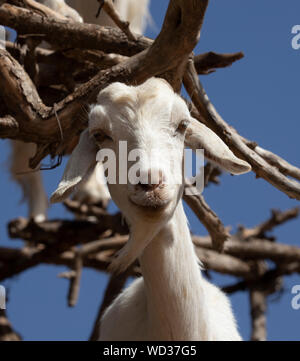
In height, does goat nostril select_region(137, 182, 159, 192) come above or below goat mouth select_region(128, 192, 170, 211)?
above

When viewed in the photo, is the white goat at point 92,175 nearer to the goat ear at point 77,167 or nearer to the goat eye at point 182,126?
the goat ear at point 77,167

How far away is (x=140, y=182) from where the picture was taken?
9.87 ft

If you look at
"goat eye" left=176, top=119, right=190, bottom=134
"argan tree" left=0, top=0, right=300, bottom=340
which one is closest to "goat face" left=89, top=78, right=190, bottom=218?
"goat eye" left=176, top=119, right=190, bottom=134

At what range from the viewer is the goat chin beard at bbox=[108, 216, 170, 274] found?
3195 millimetres

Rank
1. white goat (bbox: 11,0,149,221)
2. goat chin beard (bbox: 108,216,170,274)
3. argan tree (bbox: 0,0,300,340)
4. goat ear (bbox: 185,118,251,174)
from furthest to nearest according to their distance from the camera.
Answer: white goat (bbox: 11,0,149,221) → argan tree (bbox: 0,0,300,340) → goat ear (bbox: 185,118,251,174) → goat chin beard (bbox: 108,216,170,274)

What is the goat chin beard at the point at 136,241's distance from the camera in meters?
3.20

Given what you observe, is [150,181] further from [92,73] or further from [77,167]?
[92,73]

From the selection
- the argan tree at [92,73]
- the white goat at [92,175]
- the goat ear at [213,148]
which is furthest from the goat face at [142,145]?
the white goat at [92,175]

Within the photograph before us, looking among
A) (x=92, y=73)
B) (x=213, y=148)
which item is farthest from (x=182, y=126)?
(x=92, y=73)

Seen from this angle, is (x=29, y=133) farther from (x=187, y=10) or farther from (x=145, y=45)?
(x=187, y=10)

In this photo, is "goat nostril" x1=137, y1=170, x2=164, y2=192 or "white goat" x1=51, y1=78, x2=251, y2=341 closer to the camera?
"goat nostril" x1=137, y1=170, x2=164, y2=192

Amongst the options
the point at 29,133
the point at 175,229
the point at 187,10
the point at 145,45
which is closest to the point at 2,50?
the point at 29,133

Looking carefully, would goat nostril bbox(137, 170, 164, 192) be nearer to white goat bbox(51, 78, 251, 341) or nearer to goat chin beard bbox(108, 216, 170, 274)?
white goat bbox(51, 78, 251, 341)

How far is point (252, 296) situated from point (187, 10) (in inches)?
200
